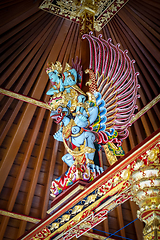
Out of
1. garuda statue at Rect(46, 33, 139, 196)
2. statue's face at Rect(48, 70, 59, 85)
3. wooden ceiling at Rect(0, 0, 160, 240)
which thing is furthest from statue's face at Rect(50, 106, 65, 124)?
wooden ceiling at Rect(0, 0, 160, 240)

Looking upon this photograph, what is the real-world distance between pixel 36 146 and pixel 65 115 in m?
2.13

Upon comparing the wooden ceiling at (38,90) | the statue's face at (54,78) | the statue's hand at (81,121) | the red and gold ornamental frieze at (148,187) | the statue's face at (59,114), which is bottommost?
the red and gold ornamental frieze at (148,187)

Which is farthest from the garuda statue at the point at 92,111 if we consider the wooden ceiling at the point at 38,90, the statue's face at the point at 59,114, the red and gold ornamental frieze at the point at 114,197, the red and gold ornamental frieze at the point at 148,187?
the wooden ceiling at the point at 38,90

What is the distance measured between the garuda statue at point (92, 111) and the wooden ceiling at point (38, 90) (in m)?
1.27

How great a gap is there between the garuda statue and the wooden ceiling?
4.17 ft

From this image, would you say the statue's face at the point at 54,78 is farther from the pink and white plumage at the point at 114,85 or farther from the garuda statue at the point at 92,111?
the pink and white plumage at the point at 114,85

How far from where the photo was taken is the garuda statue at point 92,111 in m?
3.39

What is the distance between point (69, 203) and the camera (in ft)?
10.0

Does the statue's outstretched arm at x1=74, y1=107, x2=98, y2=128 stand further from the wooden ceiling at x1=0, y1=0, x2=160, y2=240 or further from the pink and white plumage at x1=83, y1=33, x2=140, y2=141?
the wooden ceiling at x1=0, y1=0, x2=160, y2=240

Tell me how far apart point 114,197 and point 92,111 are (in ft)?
3.90

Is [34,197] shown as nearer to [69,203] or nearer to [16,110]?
[16,110]

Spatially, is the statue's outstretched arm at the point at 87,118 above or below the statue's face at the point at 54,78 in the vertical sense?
below

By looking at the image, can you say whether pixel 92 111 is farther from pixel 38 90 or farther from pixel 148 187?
pixel 38 90

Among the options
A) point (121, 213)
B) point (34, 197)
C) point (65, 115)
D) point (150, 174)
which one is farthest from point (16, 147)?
point (150, 174)
